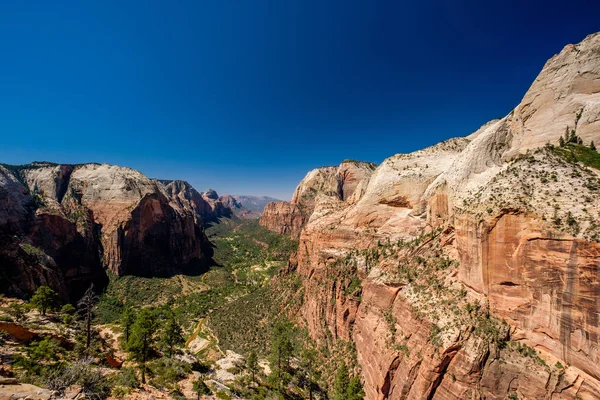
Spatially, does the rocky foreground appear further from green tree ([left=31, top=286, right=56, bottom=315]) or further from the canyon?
green tree ([left=31, top=286, right=56, bottom=315])

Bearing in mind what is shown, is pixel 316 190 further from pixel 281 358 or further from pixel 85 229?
pixel 281 358

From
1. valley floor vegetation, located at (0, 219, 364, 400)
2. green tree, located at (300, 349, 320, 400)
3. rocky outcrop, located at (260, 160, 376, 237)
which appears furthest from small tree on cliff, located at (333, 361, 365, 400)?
rocky outcrop, located at (260, 160, 376, 237)

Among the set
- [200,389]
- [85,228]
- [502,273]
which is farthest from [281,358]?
[85,228]

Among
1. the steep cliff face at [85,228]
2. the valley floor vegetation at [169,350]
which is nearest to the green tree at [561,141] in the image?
the valley floor vegetation at [169,350]

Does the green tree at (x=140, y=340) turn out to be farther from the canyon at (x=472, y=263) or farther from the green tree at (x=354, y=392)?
the canyon at (x=472, y=263)

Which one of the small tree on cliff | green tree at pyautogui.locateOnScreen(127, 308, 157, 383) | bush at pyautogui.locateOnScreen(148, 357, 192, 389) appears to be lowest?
the small tree on cliff

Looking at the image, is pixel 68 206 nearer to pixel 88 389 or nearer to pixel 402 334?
pixel 88 389
